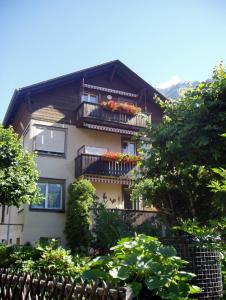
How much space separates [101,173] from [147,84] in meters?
7.81

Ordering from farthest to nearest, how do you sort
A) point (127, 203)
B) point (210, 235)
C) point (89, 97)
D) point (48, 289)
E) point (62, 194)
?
point (89, 97), point (127, 203), point (62, 194), point (48, 289), point (210, 235)

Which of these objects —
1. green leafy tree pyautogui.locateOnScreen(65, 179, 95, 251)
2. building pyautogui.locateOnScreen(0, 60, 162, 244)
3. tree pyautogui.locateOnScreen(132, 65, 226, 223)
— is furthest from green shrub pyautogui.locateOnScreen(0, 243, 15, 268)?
building pyautogui.locateOnScreen(0, 60, 162, 244)

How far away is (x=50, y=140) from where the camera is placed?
1959 centimetres

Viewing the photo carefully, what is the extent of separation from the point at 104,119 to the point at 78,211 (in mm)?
5725

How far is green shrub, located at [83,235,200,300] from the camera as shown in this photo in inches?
133

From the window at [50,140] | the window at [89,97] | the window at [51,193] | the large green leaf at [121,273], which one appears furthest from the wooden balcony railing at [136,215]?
the large green leaf at [121,273]

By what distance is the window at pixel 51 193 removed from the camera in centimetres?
1844

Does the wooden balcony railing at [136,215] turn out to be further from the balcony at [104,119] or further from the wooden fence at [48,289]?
the wooden fence at [48,289]

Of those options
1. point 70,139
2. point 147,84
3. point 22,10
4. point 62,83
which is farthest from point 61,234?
point 22,10

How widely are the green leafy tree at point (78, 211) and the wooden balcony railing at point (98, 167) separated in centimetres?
66

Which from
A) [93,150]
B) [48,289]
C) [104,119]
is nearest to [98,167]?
[93,150]

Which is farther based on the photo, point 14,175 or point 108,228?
point 108,228

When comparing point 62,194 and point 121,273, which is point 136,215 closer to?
point 62,194

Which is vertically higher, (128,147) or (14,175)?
(128,147)
